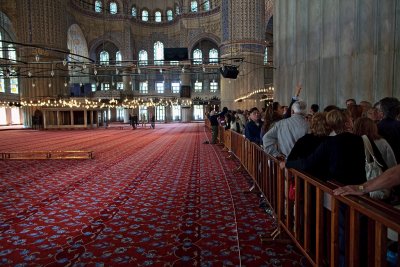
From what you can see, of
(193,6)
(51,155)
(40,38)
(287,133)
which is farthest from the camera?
(193,6)

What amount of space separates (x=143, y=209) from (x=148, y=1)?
4275 cm

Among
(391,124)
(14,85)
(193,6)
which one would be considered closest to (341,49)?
(391,124)

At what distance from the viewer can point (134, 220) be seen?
399cm

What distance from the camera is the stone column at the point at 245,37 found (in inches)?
858

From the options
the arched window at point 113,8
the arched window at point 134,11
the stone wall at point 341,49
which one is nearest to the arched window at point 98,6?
the arched window at point 113,8

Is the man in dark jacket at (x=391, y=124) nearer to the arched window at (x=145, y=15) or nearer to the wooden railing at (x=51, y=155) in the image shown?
the wooden railing at (x=51, y=155)

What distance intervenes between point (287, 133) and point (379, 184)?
6.29 ft

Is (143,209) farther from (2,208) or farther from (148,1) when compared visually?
(148,1)

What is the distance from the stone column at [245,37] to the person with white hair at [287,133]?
18.1m

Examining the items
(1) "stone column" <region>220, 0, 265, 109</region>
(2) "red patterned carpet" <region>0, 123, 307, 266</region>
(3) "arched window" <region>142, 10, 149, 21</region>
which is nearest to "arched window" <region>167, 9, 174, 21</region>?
(3) "arched window" <region>142, 10, 149, 21</region>

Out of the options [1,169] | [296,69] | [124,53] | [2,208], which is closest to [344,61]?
[296,69]

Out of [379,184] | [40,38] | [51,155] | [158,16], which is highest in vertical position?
[158,16]

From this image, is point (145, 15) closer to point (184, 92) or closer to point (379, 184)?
point (184, 92)

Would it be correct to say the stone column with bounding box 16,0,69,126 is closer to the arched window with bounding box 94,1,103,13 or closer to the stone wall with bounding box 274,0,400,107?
the arched window with bounding box 94,1,103,13
